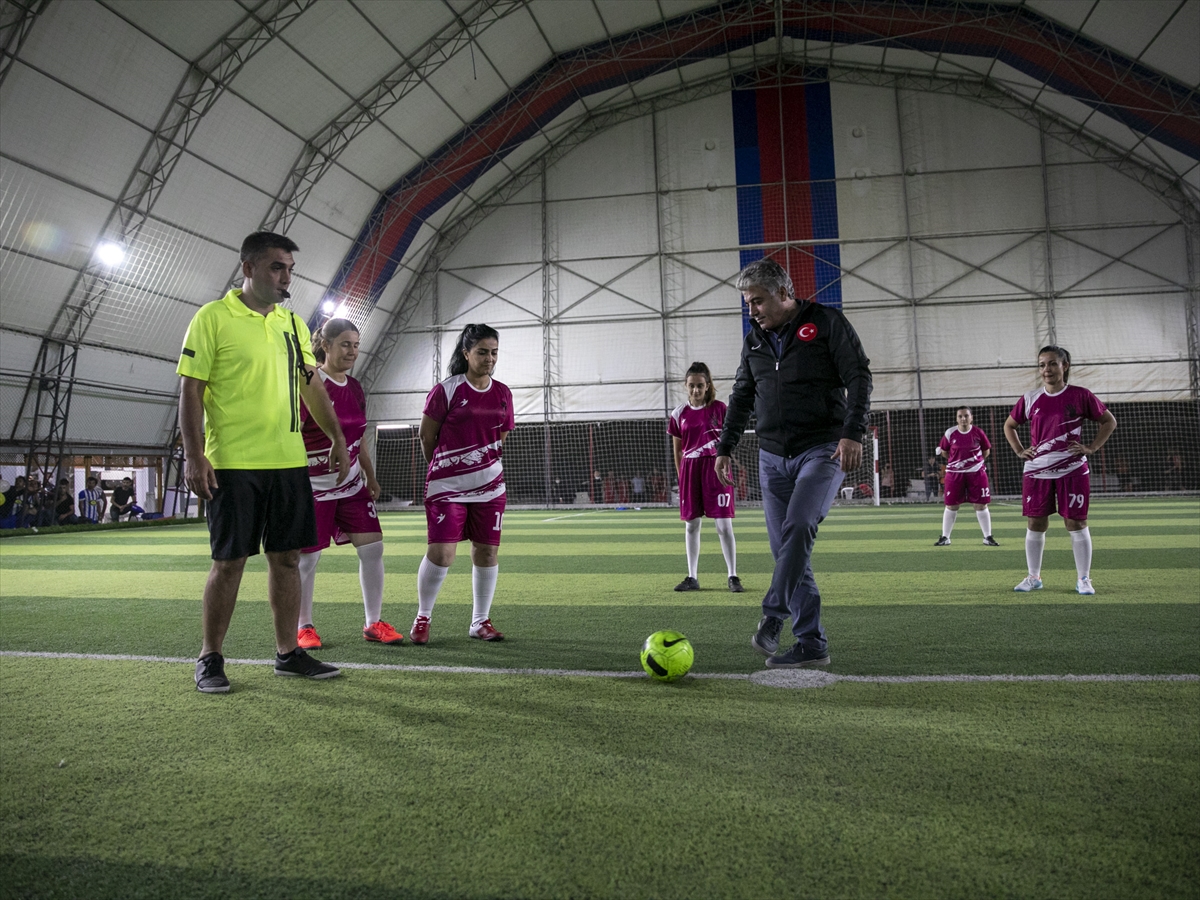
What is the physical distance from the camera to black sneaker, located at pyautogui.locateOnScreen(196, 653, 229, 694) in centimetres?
365

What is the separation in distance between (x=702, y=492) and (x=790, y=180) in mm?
21784

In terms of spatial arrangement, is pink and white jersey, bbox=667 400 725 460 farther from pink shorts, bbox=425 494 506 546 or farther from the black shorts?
the black shorts

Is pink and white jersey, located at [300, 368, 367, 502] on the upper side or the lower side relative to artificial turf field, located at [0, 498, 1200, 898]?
upper

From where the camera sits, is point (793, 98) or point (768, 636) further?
point (793, 98)

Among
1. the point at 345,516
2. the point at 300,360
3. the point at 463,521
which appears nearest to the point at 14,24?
the point at 345,516

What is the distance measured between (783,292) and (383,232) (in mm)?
22652

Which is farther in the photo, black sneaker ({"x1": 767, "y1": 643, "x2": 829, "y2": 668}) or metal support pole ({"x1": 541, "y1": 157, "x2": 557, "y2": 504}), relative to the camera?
metal support pole ({"x1": 541, "y1": 157, "x2": 557, "y2": 504})

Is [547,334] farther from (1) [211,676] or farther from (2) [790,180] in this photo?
(1) [211,676]

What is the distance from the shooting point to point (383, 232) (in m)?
24.8

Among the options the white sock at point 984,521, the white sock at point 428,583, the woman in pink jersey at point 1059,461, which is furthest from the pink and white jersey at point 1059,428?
the white sock at point 428,583

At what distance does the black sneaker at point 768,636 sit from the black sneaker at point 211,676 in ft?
8.56

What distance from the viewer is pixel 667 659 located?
147 inches

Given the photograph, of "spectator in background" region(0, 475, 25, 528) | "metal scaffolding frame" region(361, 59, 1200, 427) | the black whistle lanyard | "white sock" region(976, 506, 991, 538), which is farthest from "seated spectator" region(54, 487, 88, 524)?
"white sock" region(976, 506, 991, 538)

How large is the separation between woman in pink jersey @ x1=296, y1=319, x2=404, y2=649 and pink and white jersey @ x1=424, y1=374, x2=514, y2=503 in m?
0.43
